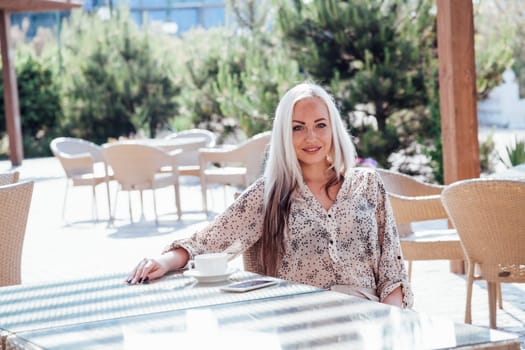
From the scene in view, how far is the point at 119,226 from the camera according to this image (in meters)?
10.5

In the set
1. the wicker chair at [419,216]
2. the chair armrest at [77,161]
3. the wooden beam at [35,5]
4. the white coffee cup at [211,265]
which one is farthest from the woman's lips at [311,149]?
the wooden beam at [35,5]

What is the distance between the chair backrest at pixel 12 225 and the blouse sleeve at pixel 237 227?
4.77ft

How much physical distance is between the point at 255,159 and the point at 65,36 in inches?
499

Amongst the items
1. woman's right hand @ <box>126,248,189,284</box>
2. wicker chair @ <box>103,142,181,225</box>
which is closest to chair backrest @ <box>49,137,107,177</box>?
wicker chair @ <box>103,142,181,225</box>

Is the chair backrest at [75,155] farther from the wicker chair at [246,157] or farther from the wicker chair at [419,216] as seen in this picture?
the wicker chair at [419,216]

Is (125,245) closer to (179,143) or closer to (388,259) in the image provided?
(179,143)

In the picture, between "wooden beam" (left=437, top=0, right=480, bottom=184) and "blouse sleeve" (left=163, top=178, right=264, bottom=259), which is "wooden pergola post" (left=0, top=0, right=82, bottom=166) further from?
"blouse sleeve" (left=163, top=178, right=264, bottom=259)

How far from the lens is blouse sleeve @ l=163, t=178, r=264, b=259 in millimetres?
3252

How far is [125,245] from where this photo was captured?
9.02 metres

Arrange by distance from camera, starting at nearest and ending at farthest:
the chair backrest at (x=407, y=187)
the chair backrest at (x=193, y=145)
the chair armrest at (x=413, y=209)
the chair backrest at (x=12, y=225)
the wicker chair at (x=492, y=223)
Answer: the wicker chair at (x=492, y=223), the chair backrest at (x=12, y=225), the chair armrest at (x=413, y=209), the chair backrest at (x=407, y=187), the chair backrest at (x=193, y=145)

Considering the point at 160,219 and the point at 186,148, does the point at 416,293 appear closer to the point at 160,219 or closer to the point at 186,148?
the point at 160,219

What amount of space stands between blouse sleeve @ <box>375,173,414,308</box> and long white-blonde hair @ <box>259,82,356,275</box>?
0.15 metres

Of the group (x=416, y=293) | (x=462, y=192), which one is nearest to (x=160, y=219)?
(x=416, y=293)

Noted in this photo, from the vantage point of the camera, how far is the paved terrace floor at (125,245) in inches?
226
